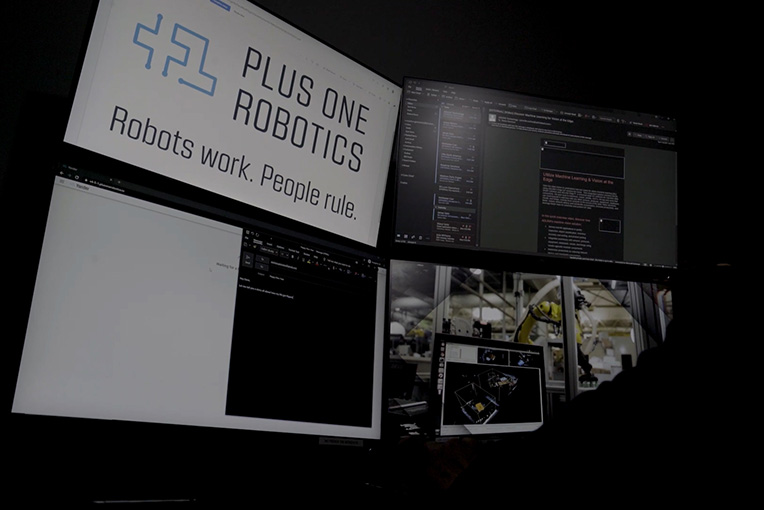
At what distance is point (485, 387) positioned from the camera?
4.16 ft

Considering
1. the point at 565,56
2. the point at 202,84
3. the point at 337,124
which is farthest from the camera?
the point at 565,56

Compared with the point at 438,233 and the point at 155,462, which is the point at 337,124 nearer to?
the point at 438,233

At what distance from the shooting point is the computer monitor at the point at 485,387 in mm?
1213

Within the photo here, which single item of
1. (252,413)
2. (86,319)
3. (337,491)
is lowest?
(337,491)

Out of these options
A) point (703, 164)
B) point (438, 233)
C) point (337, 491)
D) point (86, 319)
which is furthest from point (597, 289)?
point (86, 319)

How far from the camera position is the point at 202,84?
102cm

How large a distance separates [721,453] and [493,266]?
108 cm

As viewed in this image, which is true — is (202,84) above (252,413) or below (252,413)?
above

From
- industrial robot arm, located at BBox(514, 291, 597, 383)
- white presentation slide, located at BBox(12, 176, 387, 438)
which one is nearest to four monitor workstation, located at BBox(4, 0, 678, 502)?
white presentation slide, located at BBox(12, 176, 387, 438)

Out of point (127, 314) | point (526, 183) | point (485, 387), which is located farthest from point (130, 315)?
point (526, 183)

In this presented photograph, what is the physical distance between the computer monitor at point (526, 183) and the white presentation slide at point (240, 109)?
0.33ft

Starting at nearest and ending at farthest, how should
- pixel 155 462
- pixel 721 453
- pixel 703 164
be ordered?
pixel 721 453 < pixel 155 462 < pixel 703 164

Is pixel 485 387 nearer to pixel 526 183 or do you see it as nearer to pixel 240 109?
pixel 526 183

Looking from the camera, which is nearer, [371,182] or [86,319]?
[86,319]
